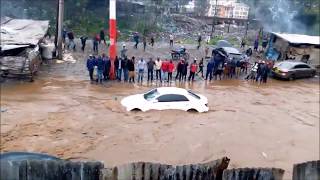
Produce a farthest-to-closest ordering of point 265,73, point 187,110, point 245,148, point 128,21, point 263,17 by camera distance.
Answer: point 263,17 < point 128,21 < point 265,73 < point 187,110 < point 245,148

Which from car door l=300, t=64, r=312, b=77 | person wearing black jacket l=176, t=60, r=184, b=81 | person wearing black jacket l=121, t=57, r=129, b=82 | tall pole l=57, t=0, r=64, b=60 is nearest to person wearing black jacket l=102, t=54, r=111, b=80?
person wearing black jacket l=121, t=57, r=129, b=82

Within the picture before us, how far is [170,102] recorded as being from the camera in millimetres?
16406

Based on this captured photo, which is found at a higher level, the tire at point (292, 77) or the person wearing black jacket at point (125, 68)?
the person wearing black jacket at point (125, 68)

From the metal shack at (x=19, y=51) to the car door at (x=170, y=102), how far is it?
7506 millimetres

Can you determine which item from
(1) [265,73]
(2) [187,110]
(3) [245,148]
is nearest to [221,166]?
(3) [245,148]

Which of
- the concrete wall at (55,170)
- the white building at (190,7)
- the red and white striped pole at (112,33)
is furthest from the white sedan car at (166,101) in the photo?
the white building at (190,7)

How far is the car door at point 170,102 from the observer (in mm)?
16328

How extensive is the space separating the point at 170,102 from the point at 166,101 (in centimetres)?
18

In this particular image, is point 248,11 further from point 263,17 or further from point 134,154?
point 134,154

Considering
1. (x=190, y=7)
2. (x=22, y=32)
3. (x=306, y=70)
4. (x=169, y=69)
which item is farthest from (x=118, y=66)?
(x=190, y=7)

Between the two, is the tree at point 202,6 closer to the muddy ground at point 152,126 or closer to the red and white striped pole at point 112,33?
the muddy ground at point 152,126

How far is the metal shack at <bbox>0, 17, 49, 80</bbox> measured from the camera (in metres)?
19.8

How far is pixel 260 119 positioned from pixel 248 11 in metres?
36.4

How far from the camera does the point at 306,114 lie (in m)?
18.7
